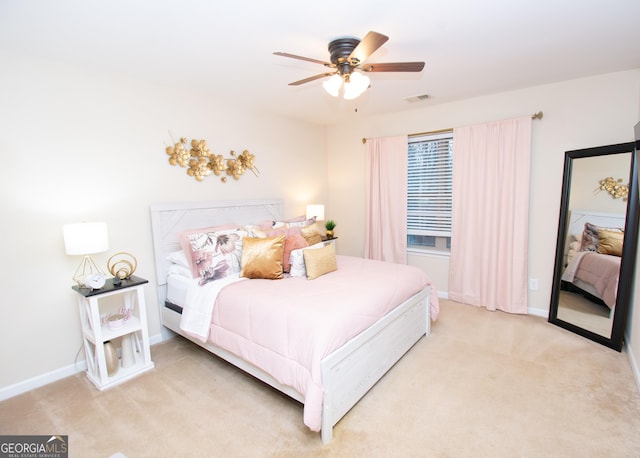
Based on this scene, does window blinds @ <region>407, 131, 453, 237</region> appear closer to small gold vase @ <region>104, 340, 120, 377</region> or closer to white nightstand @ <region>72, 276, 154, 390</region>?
white nightstand @ <region>72, 276, 154, 390</region>

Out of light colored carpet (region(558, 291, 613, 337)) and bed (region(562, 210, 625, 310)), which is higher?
bed (region(562, 210, 625, 310))

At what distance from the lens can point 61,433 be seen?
191cm

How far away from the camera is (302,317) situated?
192 centimetres

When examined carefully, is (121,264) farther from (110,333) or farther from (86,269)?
(110,333)

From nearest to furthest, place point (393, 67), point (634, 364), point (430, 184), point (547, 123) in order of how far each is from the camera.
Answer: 1. point (393, 67)
2. point (634, 364)
3. point (547, 123)
4. point (430, 184)

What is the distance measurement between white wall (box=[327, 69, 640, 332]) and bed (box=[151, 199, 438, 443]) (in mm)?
1351

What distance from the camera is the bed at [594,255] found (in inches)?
108

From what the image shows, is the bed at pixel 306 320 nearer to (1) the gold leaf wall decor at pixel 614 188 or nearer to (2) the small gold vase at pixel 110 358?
(2) the small gold vase at pixel 110 358

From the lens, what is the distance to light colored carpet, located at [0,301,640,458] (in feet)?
5.74

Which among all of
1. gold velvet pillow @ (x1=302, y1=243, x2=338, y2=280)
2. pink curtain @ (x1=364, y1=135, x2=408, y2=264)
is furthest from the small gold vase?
pink curtain @ (x1=364, y1=135, x2=408, y2=264)

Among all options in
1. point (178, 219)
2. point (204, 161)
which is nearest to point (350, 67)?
point (204, 161)

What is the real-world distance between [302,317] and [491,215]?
2.79 meters

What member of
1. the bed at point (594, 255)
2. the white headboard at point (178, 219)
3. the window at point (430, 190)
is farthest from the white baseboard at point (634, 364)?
the white headboard at point (178, 219)

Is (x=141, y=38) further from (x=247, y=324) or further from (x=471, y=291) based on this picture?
(x=471, y=291)
